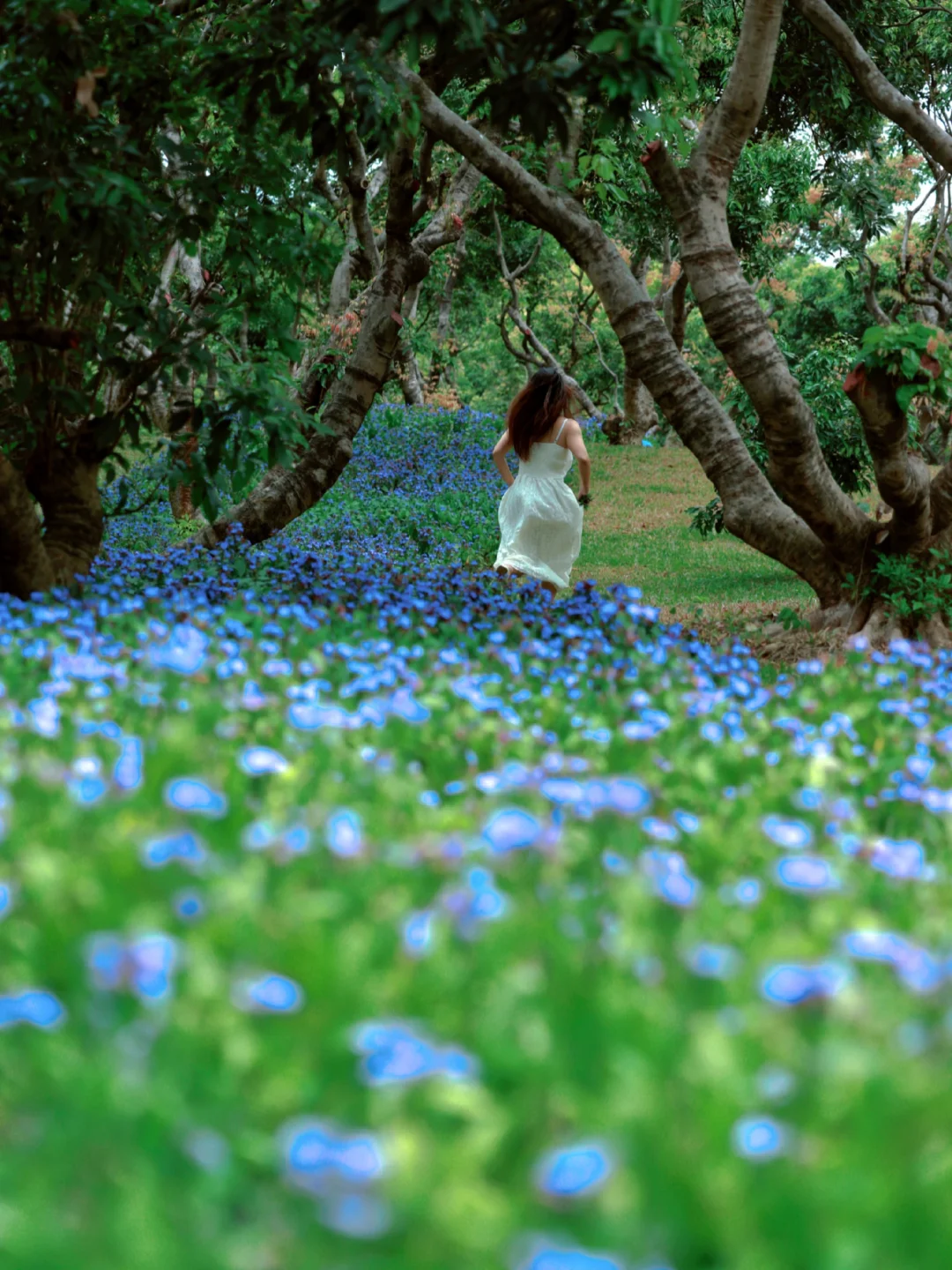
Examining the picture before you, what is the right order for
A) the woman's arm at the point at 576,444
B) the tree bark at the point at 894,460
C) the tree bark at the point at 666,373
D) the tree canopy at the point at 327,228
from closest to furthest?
1. the tree canopy at the point at 327,228
2. the tree bark at the point at 894,460
3. the tree bark at the point at 666,373
4. the woman's arm at the point at 576,444

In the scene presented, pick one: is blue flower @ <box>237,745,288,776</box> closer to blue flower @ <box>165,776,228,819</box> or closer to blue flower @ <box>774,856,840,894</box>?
blue flower @ <box>165,776,228,819</box>

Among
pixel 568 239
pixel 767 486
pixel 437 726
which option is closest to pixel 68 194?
pixel 437 726

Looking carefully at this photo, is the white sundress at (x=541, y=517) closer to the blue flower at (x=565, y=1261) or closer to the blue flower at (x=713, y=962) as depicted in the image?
the blue flower at (x=713, y=962)

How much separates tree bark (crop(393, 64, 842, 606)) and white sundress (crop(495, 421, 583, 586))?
103cm

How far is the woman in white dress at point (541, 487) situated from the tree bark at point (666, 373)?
0.80 m

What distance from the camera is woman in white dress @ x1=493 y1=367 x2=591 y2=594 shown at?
9.19 m

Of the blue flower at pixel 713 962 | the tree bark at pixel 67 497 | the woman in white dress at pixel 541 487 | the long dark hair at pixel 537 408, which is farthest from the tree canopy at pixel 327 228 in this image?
the blue flower at pixel 713 962

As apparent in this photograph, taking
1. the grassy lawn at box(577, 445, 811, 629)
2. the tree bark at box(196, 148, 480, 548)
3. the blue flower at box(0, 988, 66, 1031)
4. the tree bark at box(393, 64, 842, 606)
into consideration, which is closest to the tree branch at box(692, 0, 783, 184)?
the tree bark at box(393, 64, 842, 606)

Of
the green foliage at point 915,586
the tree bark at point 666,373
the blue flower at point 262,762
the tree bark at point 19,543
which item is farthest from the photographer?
the tree bark at point 666,373

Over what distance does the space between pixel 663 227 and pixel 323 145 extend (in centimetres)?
1999

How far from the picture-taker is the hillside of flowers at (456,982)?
1.46 meters

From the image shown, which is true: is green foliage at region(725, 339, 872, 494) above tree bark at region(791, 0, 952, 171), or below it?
below

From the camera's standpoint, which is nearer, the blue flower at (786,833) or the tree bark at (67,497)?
the blue flower at (786,833)

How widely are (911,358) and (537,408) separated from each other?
9.01ft
